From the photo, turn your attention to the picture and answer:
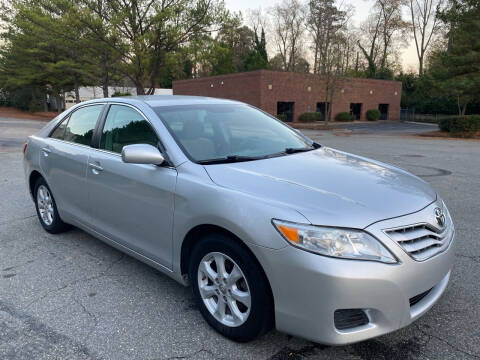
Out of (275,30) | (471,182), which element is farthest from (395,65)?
(471,182)

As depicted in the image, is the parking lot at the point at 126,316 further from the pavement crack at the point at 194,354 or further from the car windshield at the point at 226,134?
the car windshield at the point at 226,134

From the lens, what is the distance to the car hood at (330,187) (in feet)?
7.31

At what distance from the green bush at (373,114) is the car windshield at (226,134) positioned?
41.2 m

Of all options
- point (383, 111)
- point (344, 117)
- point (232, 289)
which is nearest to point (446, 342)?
point (232, 289)

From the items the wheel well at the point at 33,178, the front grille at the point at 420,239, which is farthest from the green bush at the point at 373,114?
the front grille at the point at 420,239

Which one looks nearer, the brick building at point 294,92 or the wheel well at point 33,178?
the wheel well at point 33,178

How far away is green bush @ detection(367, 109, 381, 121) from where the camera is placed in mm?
42375

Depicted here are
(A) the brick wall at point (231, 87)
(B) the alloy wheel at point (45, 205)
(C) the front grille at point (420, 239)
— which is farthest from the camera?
(A) the brick wall at point (231, 87)

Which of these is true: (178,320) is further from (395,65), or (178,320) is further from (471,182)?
(395,65)

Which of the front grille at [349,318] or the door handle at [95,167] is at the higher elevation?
the door handle at [95,167]

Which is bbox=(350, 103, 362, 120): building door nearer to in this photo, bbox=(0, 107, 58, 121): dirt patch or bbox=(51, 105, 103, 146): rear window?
bbox=(0, 107, 58, 121): dirt patch

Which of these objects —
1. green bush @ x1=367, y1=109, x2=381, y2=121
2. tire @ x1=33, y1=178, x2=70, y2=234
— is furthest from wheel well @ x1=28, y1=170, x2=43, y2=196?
green bush @ x1=367, y1=109, x2=381, y2=121

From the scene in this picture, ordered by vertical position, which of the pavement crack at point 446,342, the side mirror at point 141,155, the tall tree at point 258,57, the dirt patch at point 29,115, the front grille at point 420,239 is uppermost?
the tall tree at point 258,57

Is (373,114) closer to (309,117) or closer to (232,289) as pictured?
(309,117)
